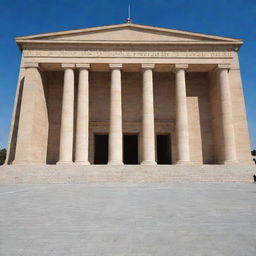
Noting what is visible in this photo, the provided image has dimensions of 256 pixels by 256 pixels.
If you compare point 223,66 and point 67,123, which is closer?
point 67,123

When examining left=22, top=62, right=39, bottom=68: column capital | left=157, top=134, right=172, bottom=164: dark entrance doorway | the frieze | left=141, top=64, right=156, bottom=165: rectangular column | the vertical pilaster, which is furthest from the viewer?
left=157, top=134, right=172, bottom=164: dark entrance doorway

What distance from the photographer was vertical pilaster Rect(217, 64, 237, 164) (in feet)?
95.2

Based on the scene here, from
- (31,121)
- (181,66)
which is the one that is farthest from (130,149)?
(31,121)

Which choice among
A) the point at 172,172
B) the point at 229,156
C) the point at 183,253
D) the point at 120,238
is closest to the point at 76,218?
the point at 120,238

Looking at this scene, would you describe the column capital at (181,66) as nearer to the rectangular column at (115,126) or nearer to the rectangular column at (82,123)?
the rectangular column at (115,126)

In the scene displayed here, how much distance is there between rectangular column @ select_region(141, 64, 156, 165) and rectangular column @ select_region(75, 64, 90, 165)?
21.8 feet

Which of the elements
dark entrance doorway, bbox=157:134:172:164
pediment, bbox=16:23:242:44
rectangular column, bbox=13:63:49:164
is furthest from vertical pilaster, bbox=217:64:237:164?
rectangular column, bbox=13:63:49:164

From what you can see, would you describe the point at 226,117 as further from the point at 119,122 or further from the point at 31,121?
the point at 31,121

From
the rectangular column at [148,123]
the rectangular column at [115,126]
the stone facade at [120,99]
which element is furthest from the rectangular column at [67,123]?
the rectangular column at [148,123]

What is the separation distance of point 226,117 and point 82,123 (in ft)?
56.0

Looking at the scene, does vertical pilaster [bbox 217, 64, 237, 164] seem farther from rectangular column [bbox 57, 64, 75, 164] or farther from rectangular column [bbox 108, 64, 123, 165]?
rectangular column [bbox 57, 64, 75, 164]

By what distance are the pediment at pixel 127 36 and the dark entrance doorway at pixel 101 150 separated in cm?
1484

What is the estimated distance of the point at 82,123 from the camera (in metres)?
29.2

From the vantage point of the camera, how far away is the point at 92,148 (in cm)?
3362
